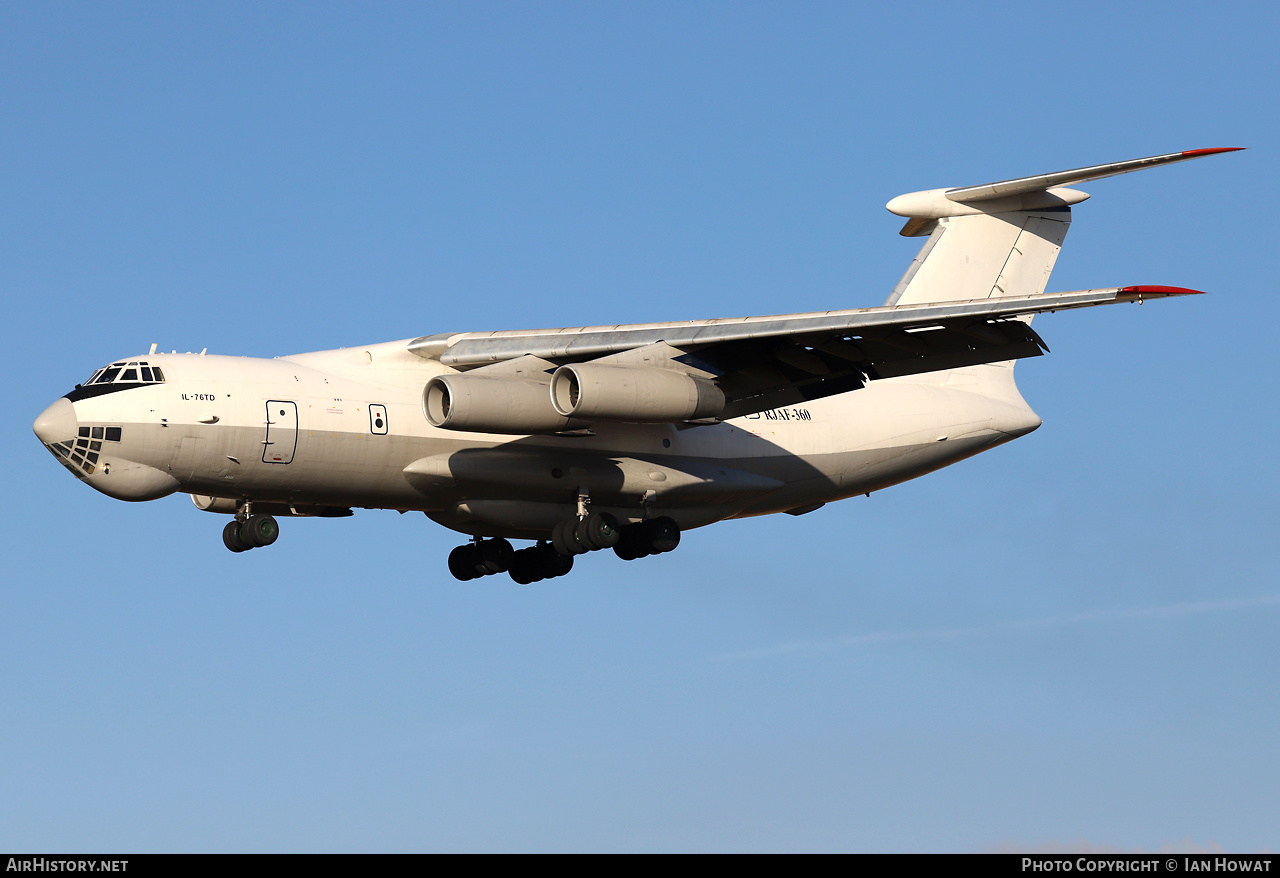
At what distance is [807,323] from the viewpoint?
1477cm

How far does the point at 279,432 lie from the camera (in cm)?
1470

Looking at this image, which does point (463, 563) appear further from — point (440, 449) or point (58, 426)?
point (58, 426)

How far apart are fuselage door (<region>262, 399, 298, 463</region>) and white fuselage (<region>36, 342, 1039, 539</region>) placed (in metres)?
0.01

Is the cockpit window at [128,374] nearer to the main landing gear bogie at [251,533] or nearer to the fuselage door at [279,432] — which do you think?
the fuselage door at [279,432]

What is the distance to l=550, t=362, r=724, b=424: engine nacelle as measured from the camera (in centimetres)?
1463

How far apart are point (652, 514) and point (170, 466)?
4.80 metres

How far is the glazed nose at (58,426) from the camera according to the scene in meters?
14.3

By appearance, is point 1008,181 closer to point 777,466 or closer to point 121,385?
point 777,466

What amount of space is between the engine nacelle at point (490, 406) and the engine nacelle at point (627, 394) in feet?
0.55
